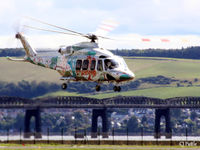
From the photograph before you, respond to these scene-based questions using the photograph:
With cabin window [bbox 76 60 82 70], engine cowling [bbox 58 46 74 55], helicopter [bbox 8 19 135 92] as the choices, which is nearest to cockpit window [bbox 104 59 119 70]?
helicopter [bbox 8 19 135 92]

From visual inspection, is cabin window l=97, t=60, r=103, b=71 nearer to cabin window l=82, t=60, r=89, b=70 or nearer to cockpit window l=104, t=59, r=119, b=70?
cockpit window l=104, t=59, r=119, b=70

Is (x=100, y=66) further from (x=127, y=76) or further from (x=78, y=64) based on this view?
(x=127, y=76)

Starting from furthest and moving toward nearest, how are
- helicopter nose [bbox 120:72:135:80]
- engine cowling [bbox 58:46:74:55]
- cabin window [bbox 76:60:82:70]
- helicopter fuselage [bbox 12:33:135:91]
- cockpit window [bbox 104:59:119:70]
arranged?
1. engine cowling [bbox 58:46:74:55]
2. cabin window [bbox 76:60:82:70]
3. cockpit window [bbox 104:59:119:70]
4. helicopter fuselage [bbox 12:33:135:91]
5. helicopter nose [bbox 120:72:135:80]

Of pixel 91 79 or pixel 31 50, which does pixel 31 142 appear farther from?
pixel 91 79

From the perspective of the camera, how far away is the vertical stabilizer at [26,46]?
316 feet

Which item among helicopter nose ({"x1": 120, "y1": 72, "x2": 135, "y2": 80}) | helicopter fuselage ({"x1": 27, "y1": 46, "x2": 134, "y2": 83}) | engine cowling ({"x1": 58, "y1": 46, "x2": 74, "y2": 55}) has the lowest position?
helicopter nose ({"x1": 120, "y1": 72, "x2": 135, "y2": 80})

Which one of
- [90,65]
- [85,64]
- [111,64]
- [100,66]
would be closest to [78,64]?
[85,64]

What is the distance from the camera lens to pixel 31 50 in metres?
97.0

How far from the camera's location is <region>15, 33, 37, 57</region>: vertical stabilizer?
316 ft

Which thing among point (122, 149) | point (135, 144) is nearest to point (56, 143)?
point (135, 144)

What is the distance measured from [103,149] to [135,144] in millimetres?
21132

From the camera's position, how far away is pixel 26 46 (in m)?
98.3

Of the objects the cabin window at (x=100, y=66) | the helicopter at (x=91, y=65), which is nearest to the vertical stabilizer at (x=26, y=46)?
the helicopter at (x=91, y=65)

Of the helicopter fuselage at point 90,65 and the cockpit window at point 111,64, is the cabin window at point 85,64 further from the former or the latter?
the cockpit window at point 111,64
